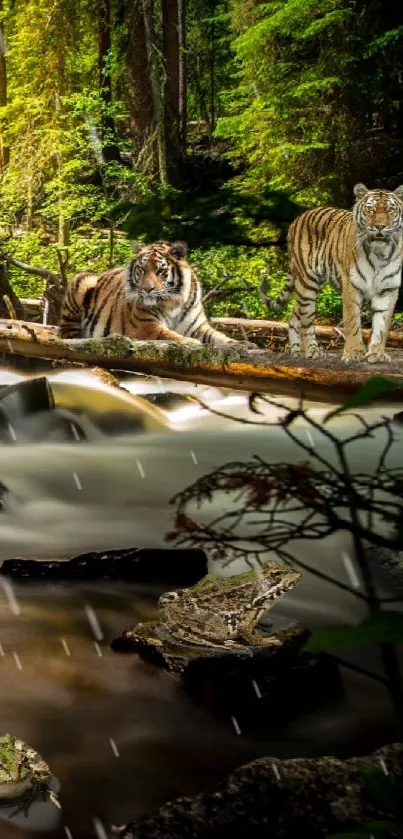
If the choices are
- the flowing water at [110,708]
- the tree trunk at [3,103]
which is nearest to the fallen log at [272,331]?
the flowing water at [110,708]

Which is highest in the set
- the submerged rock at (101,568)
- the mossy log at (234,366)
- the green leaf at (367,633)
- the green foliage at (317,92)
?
the green foliage at (317,92)

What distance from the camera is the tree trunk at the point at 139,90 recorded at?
855cm

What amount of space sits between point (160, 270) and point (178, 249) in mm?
146

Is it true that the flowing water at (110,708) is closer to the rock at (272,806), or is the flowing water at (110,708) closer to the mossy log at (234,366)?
the rock at (272,806)

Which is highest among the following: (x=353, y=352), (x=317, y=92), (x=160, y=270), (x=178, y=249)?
(x=317, y=92)

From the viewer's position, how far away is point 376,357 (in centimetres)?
464

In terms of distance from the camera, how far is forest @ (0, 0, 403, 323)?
7.31m

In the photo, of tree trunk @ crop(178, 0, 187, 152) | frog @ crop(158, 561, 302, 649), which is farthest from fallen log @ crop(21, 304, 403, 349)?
frog @ crop(158, 561, 302, 649)

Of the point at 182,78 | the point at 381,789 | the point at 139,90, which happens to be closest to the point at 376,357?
the point at 381,789

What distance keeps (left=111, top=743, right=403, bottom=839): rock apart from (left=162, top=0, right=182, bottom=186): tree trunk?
760 centimetres

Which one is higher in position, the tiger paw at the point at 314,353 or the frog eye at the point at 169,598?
the tiger paw at the point at 314,353

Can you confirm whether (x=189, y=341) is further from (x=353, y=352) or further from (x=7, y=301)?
(x=7, y=301)

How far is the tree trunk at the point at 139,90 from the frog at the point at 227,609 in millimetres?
6579

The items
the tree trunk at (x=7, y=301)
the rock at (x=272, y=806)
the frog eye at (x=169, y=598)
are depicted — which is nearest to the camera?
the rock at (x=272, y=806)
